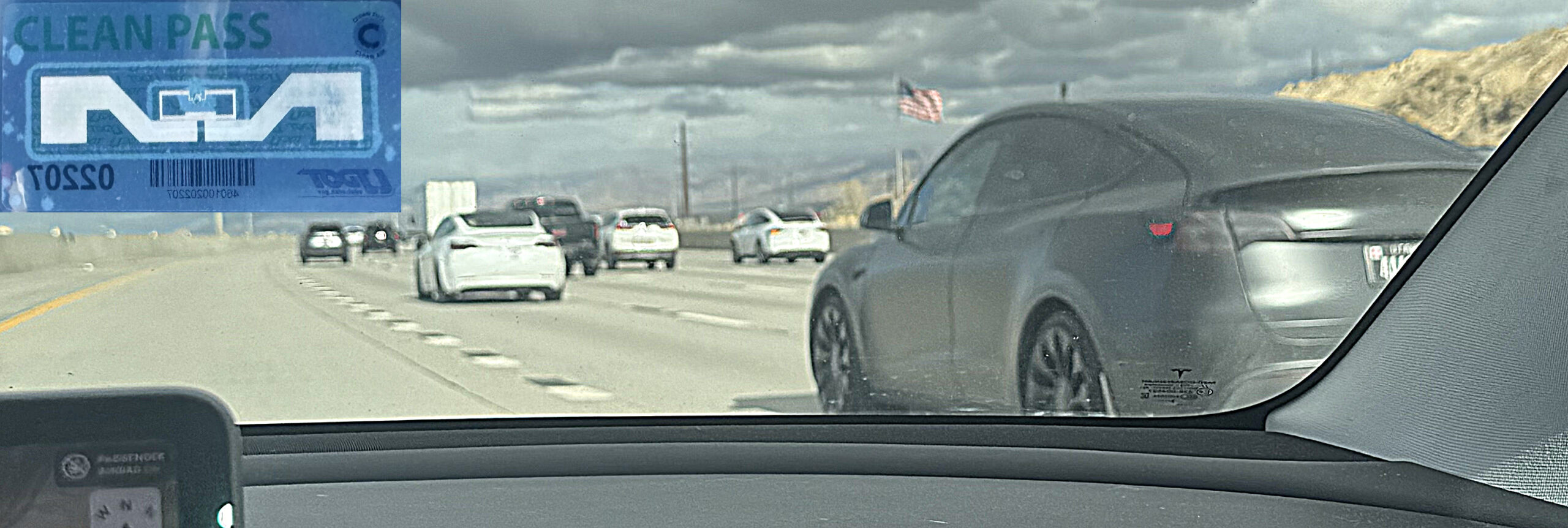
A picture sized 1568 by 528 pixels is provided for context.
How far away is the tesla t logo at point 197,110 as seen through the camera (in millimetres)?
3680

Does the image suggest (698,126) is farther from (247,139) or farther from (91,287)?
(91,287)

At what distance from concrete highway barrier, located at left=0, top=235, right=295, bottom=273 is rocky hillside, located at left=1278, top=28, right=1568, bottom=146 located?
117 inches

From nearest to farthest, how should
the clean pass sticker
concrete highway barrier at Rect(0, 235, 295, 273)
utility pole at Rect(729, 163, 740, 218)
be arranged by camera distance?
the clean pass sticker
concrete highway barrier at Rect(0, 235, 295, 273)
utility pole at Rect(729, 163, 740, 218)

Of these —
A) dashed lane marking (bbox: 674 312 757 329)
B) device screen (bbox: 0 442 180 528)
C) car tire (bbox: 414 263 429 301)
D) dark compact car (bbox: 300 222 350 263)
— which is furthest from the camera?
dashed lane marking (bbox: 674 312 757 329)

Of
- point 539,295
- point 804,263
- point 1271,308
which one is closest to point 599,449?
point 539,295

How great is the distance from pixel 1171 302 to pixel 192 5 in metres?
2.74

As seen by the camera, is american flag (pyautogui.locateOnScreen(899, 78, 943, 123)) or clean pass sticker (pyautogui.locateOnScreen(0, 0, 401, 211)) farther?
american flag (pyautogui.locateOnScreen(899, 78, 943, 123))

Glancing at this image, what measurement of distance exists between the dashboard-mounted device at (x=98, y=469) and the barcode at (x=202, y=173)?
1.88 meters

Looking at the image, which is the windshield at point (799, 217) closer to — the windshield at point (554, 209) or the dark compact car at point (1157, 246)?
the dark compact car at point (1157, 246)

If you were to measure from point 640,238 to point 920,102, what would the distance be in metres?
1.14

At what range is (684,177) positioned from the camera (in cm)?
430

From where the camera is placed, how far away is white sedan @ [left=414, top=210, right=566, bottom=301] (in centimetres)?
445

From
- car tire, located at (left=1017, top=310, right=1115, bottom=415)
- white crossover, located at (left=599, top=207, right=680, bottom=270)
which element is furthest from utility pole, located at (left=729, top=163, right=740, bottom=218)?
car tire, located at (left=1017, top=310, right=1115, bottom=415)

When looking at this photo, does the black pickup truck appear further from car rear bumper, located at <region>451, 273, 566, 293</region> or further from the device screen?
the device screen
